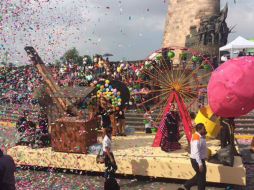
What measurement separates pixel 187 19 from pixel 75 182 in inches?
1103

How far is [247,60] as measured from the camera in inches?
319

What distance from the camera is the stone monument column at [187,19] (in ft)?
108

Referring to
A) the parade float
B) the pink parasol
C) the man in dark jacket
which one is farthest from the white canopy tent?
the man in dark jacket

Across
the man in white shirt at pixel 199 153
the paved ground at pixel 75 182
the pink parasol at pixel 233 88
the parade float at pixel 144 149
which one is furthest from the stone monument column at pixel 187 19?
the man in white shirt at pixel 199 153

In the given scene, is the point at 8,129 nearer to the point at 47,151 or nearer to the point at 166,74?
the point at 47,151

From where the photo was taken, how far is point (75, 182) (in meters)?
9.58

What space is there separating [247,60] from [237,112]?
1.16 meters

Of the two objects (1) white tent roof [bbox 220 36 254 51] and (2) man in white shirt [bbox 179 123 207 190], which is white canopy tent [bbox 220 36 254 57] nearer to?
(1) white tent roof [bbox 220 36 254 51]

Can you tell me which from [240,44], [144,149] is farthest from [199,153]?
[240,44]

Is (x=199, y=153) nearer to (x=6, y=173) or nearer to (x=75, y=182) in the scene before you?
(x=75, y=182)

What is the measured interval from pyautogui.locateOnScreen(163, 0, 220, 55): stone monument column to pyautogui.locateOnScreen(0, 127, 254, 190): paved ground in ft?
76.0

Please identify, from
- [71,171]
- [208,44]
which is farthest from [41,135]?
[208,44]

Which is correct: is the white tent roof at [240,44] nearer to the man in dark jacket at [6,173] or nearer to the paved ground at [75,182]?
the paved ground at [75,182]

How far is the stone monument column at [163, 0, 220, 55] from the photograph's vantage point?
108ft
